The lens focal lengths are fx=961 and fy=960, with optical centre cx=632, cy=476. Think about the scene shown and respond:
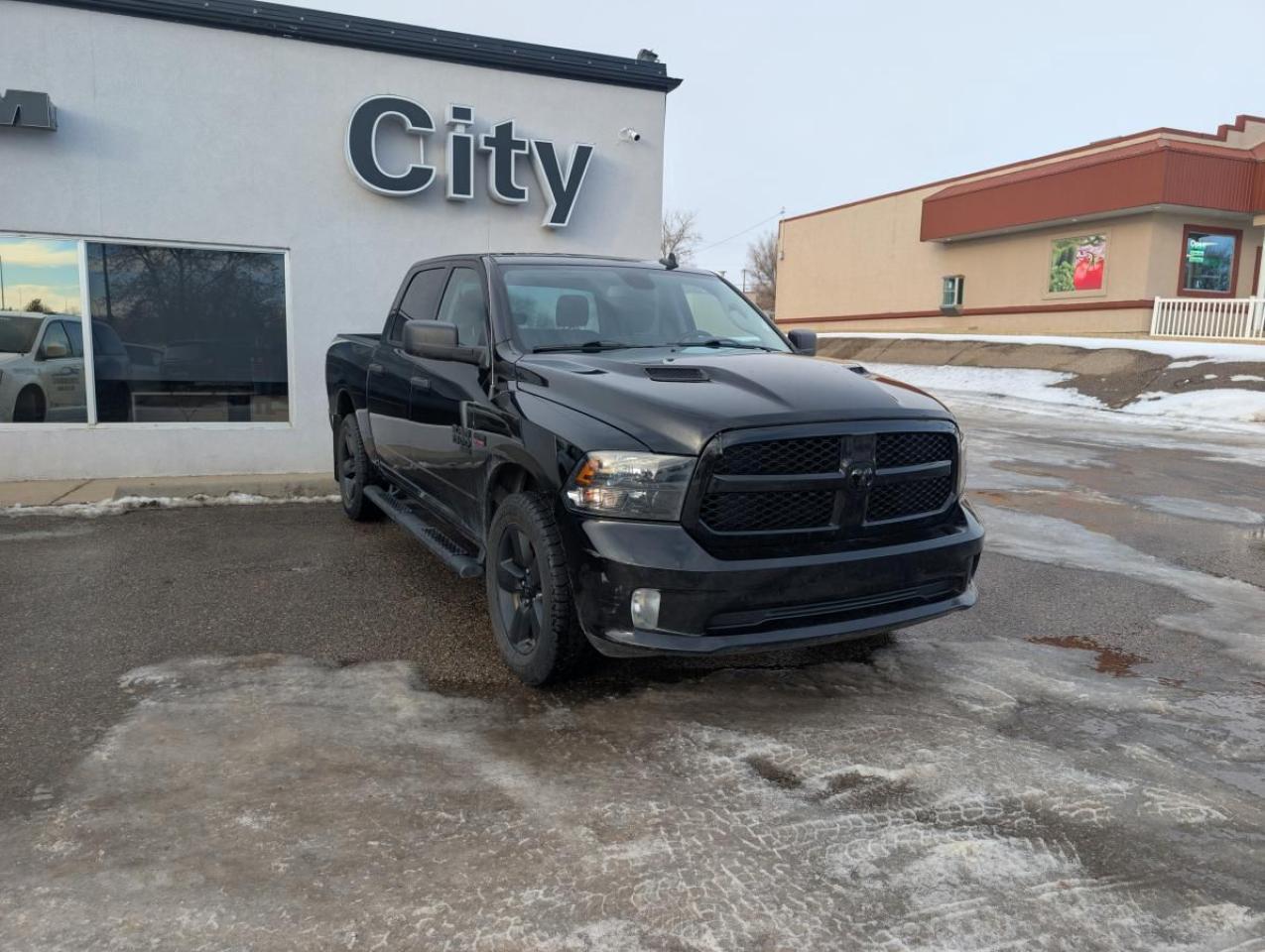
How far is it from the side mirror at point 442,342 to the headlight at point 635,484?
4.33ft

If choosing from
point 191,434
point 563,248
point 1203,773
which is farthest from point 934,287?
point 1203,773

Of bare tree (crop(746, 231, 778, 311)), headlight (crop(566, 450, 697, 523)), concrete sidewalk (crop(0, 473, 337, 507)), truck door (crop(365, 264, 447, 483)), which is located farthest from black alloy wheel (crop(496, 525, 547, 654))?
bare tree (crop(746, 231, 778, 311))

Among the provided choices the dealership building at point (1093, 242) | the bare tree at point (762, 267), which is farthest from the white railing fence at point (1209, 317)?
the bare tree at point (762, 267)

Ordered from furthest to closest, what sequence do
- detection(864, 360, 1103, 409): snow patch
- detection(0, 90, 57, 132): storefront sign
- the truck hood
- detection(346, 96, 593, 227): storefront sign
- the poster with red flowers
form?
the poster with red flowers
detection(864, 360, 1103, 409): snow patch
detection(346, 96, 593, 227): storefront sign
detection(0, 90, 57, 132): storefront sign
the truck hood

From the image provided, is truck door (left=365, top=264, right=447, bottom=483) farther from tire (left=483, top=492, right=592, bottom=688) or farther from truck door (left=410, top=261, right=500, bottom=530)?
tire (left=483, top=492, right=592, bottom=688)

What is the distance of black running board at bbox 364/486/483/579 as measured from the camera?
15.6ft

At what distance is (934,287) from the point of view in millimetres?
33562

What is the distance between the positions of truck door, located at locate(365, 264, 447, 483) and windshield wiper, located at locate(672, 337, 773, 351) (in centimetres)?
173

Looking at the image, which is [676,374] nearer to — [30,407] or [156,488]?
[156,488]

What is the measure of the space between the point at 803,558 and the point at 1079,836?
4.18 ft

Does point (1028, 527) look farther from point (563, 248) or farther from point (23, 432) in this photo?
point (23, 432)

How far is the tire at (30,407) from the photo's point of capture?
347 inches

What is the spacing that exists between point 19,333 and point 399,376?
5.06 metres

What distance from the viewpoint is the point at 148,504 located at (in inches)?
320
